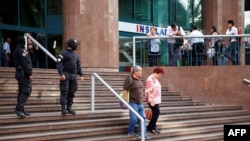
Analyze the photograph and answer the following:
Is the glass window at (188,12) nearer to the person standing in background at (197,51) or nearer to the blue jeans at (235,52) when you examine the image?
the person standing in background at (197,51)

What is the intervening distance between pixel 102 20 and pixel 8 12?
463cm

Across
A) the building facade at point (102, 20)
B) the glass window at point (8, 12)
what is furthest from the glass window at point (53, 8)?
the glass window at point (8, 12)

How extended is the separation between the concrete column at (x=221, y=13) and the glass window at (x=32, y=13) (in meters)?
9.51

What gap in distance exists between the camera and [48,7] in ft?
67.2

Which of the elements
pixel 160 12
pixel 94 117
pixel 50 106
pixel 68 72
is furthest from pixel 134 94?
pixel 160 12

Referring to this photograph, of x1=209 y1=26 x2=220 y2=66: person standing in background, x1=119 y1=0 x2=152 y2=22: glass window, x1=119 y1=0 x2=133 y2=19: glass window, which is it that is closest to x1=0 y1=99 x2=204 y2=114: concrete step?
x1=209 y1=26 x2=220 y2=66: person standing in background

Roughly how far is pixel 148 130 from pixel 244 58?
21.3ft

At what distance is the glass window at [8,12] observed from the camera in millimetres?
19062

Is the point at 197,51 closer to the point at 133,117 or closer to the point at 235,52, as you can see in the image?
the point at 235,52

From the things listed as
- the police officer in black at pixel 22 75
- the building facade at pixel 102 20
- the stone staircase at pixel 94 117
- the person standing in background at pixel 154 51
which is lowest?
the stone staircase at pixel 94 117

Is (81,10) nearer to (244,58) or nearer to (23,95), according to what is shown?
(244,58)

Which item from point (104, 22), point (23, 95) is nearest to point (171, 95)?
point (104, 22)

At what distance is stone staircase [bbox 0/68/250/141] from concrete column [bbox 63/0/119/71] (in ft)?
5.48

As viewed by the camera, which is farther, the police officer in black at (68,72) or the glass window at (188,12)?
the glass window at (188,12)
